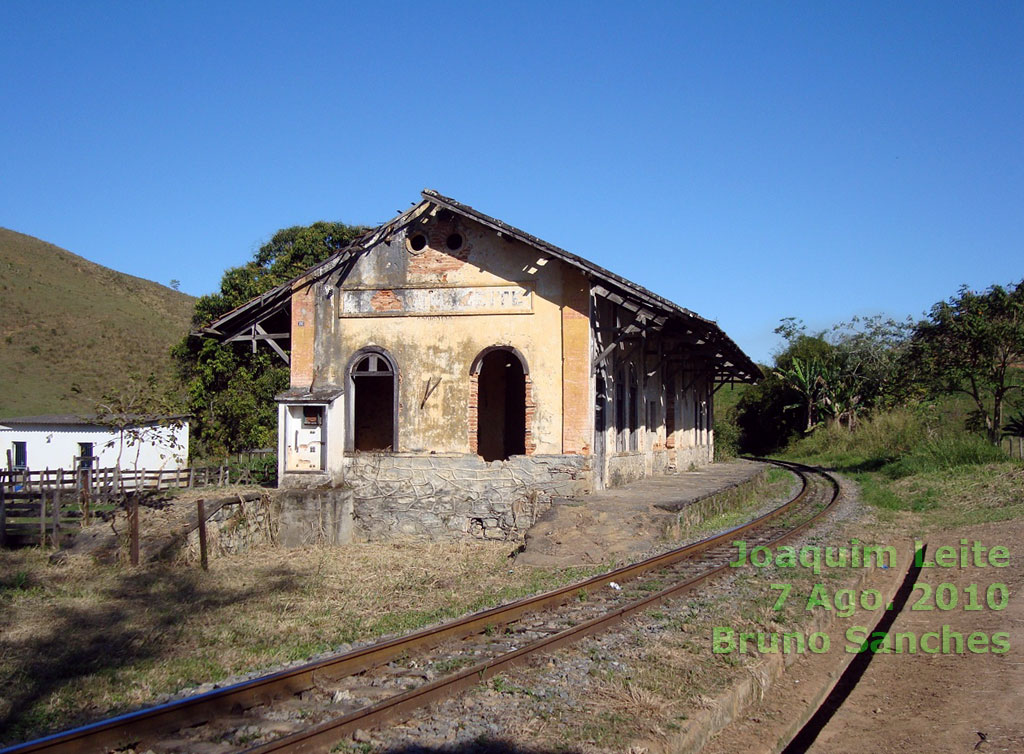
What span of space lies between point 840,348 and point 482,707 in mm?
44976

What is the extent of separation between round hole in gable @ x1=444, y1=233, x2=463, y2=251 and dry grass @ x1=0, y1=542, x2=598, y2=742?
5761 mm

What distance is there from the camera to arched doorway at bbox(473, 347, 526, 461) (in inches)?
785

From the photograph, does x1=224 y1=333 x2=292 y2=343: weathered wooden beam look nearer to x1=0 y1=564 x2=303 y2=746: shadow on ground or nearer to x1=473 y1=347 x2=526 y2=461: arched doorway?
x1=473 y1=347 x2=526 y2=461: arched doorway

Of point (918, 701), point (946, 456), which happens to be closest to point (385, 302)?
point (918, 701)

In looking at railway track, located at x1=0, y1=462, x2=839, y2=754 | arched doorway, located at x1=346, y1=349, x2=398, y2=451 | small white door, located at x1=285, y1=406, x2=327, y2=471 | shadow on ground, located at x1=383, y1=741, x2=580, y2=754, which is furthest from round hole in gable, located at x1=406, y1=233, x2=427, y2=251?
shadow on ground, located at x1=383, y1=741, x2=580, y2=754

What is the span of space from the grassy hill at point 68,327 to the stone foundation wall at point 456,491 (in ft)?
84.8

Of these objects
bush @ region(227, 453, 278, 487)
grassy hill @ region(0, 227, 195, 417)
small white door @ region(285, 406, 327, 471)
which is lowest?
bush @ region(227, 453, 278, 487)

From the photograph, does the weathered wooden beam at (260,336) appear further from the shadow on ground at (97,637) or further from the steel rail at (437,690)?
the steel rail at (437,690)

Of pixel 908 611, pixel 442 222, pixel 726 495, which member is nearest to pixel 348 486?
pixel 442 222

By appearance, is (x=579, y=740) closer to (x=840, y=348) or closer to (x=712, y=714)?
(x=712, y=714)

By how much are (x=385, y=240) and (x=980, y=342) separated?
1904cm

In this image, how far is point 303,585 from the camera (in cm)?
1059

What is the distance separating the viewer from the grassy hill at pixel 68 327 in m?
44.7

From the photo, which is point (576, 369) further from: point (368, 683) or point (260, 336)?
point (368, 683)
